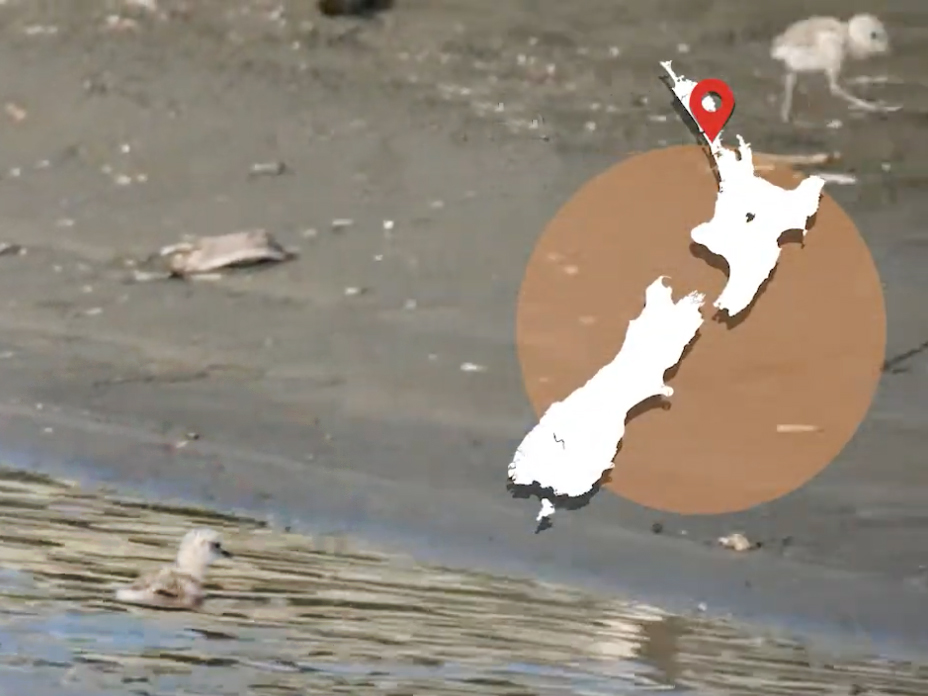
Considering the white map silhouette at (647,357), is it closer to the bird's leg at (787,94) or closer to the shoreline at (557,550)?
the shoreline at (557,550)

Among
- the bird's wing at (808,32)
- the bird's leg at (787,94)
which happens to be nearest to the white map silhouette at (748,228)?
the bird's leg at (787,94)

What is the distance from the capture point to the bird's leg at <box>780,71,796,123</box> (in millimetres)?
4723

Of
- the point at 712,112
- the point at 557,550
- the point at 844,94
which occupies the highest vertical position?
the point at 844,94

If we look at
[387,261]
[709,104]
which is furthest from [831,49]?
[387,261]

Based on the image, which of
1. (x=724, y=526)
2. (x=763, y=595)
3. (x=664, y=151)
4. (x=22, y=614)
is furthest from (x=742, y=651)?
(x=664, y=151)

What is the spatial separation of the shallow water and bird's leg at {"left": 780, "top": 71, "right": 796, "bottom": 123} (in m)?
2.00

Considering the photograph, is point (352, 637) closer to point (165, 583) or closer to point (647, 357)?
point (165, 583)

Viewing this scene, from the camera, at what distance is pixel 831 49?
15.6 feet

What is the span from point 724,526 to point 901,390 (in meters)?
0.64

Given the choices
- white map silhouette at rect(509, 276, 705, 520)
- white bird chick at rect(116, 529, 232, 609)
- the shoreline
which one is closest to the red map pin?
white map silhouette at rect(509, 276, 705, 520)

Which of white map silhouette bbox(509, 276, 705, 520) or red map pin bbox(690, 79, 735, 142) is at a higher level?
red map pin bbox(690, 79, 735, 142)

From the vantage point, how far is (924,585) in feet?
10.7

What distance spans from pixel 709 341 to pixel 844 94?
1.39 m

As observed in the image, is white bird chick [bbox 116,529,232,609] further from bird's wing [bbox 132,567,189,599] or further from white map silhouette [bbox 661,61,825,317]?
white map silhouette [bbox 661,61,825,317]
